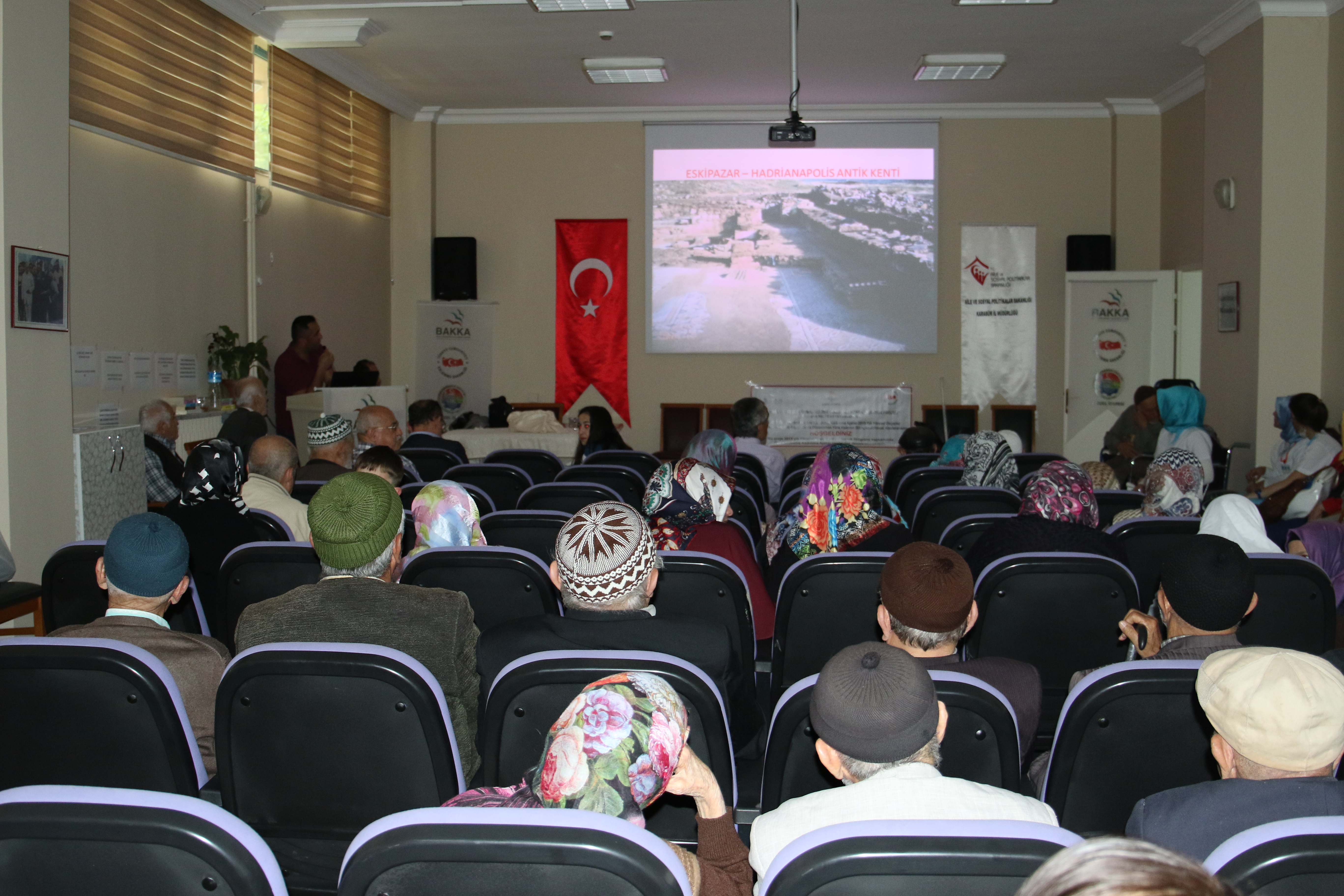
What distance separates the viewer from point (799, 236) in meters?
10.4

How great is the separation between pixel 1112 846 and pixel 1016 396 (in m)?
10.2

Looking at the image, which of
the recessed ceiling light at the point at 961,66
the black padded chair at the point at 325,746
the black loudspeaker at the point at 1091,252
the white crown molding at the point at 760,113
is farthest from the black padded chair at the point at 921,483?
the white crown molding at the point at 760,113

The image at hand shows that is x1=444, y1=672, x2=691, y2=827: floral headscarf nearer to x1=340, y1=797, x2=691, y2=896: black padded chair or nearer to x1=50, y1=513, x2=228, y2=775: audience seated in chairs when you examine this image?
x1=340, y1=797, x2=691, y2=896: black padded chair

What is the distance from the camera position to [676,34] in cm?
800

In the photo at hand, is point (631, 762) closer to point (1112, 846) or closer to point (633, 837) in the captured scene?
point (633, 837)

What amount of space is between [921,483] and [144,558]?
3.59 m

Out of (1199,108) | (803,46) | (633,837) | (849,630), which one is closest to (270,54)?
(803,46)

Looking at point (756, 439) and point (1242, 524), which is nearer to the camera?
point (1242, 524)

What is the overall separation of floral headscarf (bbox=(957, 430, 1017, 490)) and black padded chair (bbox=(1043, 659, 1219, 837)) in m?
2.81

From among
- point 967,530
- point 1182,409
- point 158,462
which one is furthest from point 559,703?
point 1182,409

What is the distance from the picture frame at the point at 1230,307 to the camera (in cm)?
779

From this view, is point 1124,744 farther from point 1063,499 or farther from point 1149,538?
point 1149,538

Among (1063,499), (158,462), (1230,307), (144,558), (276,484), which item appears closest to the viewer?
(144,558)

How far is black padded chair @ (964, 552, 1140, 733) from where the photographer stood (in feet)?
9.09
